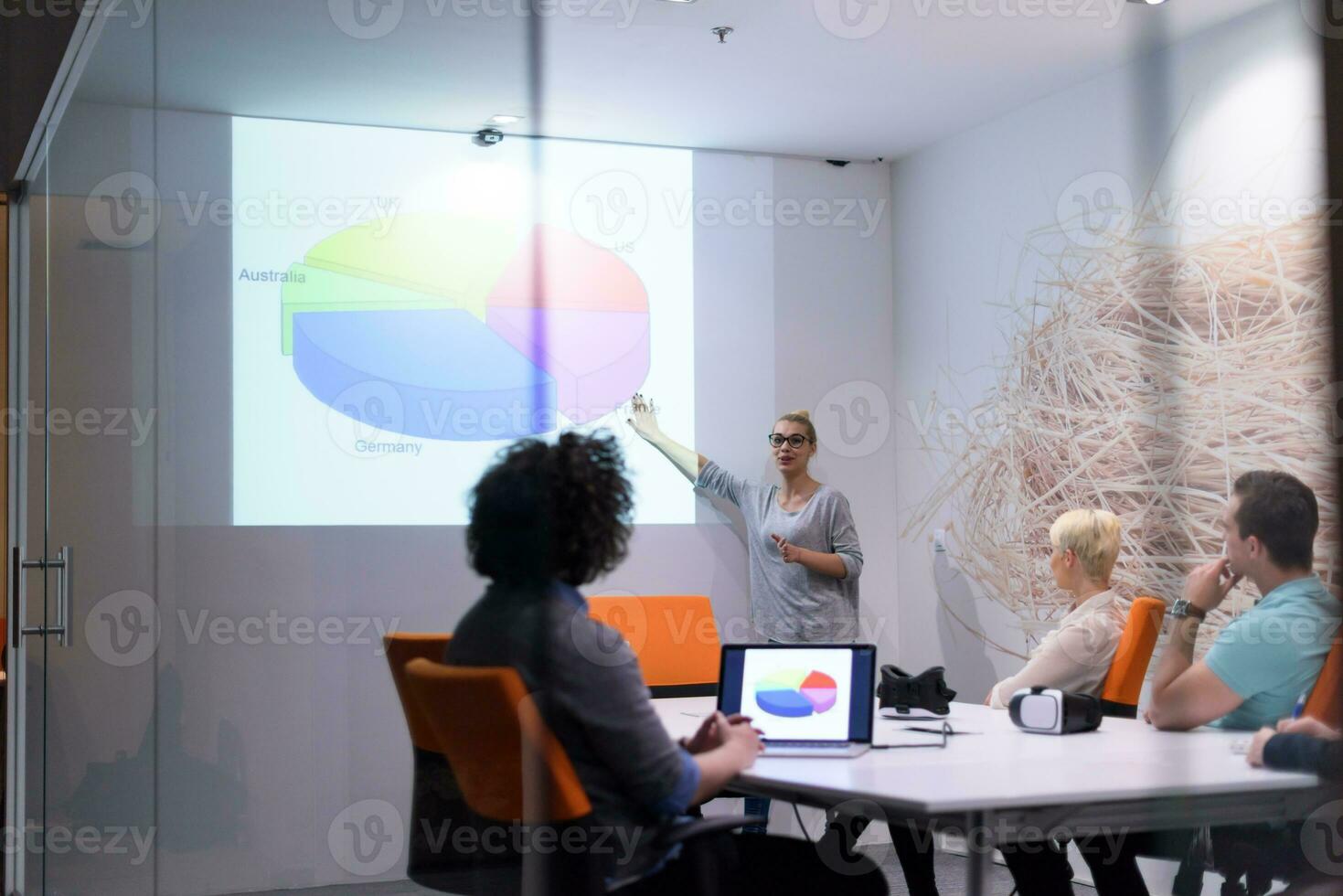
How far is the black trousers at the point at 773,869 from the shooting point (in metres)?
1.98

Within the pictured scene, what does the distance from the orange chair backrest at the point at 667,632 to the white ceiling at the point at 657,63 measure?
0.80 m

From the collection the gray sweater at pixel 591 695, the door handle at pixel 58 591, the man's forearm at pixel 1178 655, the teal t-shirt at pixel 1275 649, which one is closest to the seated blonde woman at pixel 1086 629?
the man's forearm at pixel 1178 655

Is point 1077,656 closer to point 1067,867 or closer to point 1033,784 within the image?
point 1067,867

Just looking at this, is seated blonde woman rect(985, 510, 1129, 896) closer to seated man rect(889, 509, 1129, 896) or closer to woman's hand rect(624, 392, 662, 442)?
seated man rect(889, 509, 1129, 896)

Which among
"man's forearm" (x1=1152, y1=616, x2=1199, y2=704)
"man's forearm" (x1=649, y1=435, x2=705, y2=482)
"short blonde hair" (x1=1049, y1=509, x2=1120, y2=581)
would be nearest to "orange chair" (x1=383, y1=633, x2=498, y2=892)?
"man's forearm" (x1=649, y1=435, x2=705, y2=482)

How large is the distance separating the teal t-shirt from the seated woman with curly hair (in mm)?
799

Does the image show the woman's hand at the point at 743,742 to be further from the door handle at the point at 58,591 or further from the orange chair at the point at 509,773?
the door handle at the point at 58,591

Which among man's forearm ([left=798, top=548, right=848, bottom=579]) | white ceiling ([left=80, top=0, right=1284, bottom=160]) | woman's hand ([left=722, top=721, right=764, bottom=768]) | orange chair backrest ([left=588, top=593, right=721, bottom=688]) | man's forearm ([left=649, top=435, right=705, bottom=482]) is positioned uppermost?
white ceiling ([left=80, top=0, right=1284, bottom=160])

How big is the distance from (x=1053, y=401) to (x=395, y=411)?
3028 mm

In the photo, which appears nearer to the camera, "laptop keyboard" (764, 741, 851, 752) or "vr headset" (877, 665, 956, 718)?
"laptop keyboard" (764, 741, 851, 752)

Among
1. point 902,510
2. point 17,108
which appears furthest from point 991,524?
point 17,108

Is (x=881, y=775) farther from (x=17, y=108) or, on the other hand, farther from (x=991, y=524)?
(x=17, y=108)

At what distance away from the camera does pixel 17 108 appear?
4.07m

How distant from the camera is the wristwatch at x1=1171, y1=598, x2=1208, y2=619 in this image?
184 cm
